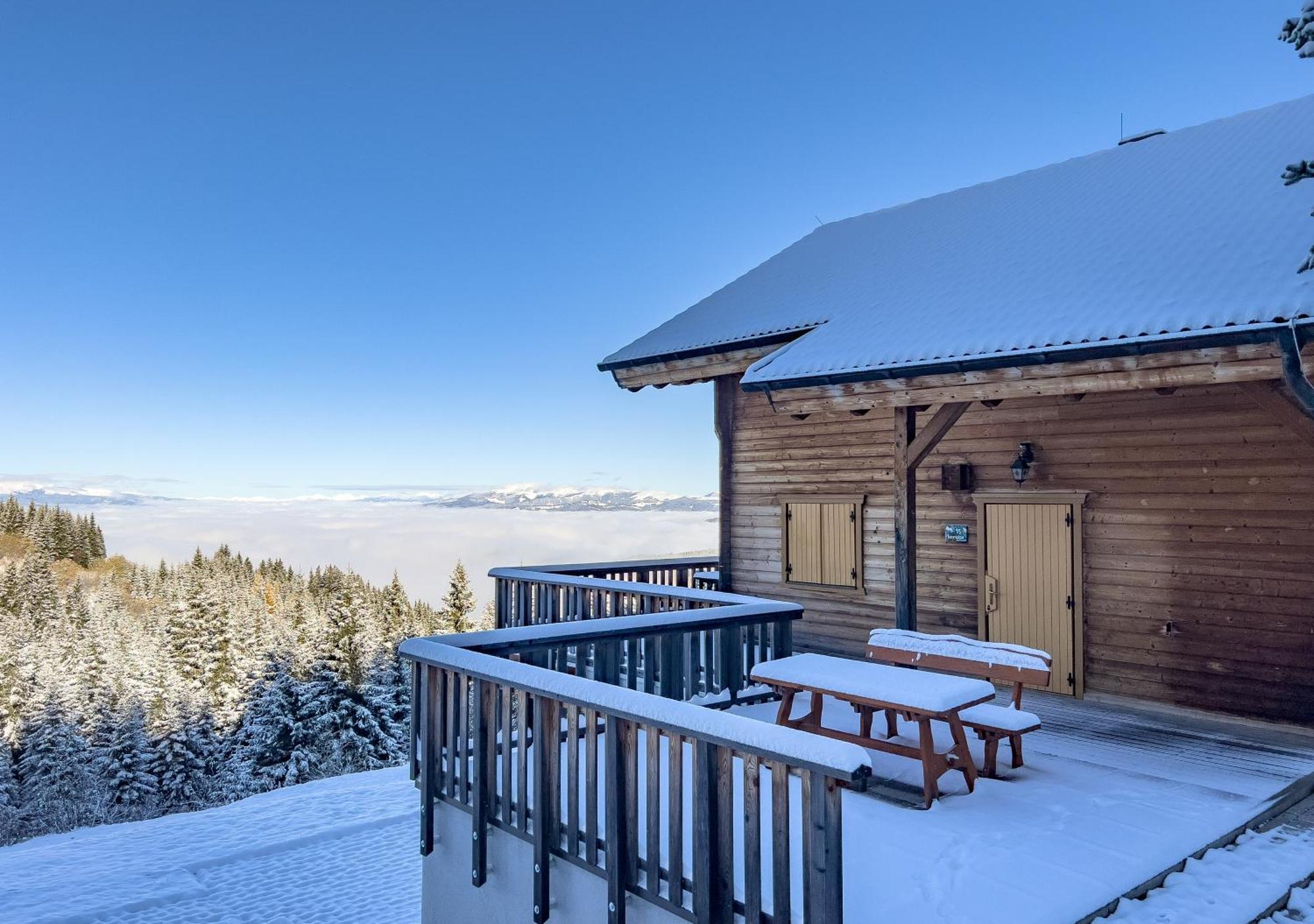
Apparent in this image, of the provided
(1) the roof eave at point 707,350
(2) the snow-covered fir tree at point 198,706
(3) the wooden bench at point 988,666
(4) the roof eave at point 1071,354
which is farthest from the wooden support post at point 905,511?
(2) the snow-covered fir tree at point 198,706

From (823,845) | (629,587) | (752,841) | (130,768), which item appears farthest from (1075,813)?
(130,768)

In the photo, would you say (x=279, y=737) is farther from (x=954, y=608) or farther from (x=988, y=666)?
(x=988, y=666)

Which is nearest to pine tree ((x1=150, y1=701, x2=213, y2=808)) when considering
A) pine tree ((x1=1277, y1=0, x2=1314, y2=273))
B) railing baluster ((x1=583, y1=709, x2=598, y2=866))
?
railing baluster ((x1=583, y1=709, x2=598, y2=866))

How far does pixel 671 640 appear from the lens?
5477 millimetres

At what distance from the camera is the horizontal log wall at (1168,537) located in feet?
19.7

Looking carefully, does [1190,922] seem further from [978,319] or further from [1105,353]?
[978,319]

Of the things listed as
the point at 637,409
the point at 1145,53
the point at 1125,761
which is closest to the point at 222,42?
the point at 637,409

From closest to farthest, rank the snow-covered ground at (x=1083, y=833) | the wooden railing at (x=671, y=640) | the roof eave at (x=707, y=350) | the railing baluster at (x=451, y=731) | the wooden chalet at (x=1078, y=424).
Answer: the snow-covered ground at (x=1083, y=833) → the railing baluster at (x=451, y=731) → the wooden railing at (x=671, y=640) → the wooden chalet at (x=1078, y=424) → the roof eave at (x=707, y=350)

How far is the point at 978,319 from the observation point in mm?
6418

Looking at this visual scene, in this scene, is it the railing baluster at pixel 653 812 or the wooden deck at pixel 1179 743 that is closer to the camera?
the railing baluster at pixel 653 812

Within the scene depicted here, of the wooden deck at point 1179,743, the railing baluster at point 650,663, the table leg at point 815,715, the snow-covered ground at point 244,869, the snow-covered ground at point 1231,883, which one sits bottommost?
the snow-covered ground at point 244,869

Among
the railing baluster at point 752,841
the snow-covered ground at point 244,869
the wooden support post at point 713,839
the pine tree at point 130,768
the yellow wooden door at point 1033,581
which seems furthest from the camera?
the pine tree at point 130,768

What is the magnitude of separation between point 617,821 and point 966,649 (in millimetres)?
2872

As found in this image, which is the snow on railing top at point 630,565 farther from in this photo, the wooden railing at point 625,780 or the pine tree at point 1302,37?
the pine tree at point 1302,37
